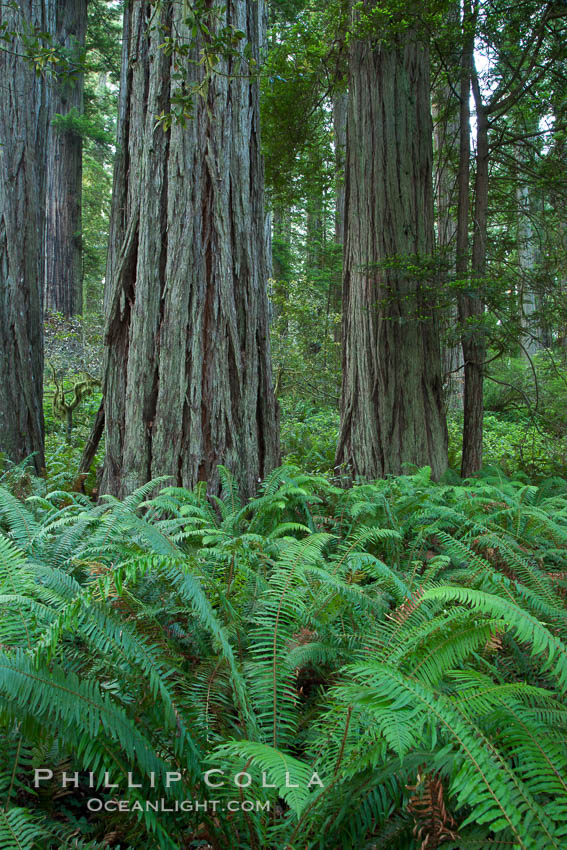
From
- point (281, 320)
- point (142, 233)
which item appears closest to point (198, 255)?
point (142, 233)

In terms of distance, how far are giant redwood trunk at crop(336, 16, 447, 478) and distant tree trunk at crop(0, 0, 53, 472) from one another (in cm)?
298

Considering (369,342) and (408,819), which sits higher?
(369,342)

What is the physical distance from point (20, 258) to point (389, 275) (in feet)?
11.4

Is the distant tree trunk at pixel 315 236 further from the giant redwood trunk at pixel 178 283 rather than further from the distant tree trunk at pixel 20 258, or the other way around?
the giant redwood trunk at pixel 178 283

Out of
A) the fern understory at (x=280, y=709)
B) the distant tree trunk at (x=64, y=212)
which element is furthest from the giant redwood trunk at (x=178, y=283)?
the distant tree trunk at (x=64, y=212)

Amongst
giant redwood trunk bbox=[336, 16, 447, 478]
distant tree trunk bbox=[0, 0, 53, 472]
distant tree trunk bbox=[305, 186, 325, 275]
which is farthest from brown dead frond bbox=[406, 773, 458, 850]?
distant tree trunk bbox=[305, 186, 325, 275]

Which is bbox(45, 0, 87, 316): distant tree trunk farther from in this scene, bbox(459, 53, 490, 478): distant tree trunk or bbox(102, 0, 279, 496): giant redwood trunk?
bbox(459, 53, 490, 478): distant tree trunk

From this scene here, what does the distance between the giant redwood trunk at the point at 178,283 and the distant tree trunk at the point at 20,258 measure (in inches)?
74.4

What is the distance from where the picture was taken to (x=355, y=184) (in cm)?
512

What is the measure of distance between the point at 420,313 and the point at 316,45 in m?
2.75

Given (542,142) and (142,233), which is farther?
(542,142)

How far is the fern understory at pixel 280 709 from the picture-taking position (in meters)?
1.12

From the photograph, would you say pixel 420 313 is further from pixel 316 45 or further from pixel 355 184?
pixel 316 45

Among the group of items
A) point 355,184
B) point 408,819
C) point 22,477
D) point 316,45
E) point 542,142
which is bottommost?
point 408,819
